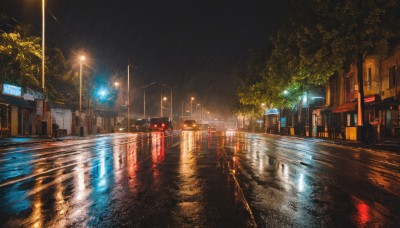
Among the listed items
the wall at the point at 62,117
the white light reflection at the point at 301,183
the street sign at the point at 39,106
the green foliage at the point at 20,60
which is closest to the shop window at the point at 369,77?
the white light reflection at the point at 301,183

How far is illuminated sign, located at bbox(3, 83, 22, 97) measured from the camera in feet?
108

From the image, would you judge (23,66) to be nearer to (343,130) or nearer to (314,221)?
(343,130)

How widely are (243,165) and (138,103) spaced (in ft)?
285

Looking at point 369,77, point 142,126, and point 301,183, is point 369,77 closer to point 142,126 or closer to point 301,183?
point 301,183

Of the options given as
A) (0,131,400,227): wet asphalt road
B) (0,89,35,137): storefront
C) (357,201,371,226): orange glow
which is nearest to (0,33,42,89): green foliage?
(0,89,35,137): storefront

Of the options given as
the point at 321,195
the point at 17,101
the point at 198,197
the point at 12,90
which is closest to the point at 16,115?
the point at 17,101

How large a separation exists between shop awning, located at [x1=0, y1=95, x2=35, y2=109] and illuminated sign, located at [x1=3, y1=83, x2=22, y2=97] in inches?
17.4

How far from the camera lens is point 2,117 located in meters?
34.0

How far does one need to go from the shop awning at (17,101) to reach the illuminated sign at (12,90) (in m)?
0.44

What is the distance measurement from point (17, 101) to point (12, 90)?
1.55 meters

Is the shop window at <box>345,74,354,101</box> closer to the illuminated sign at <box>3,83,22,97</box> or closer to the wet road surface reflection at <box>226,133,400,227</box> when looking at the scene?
the wet road surface reflection at <box>226,133,400,227</box>

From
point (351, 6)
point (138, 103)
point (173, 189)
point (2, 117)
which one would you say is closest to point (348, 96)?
point (351, 6)

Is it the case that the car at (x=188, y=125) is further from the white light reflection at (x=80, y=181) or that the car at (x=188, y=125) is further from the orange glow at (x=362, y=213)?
the orange glow at (x=362, y=213)

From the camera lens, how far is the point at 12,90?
111ft
